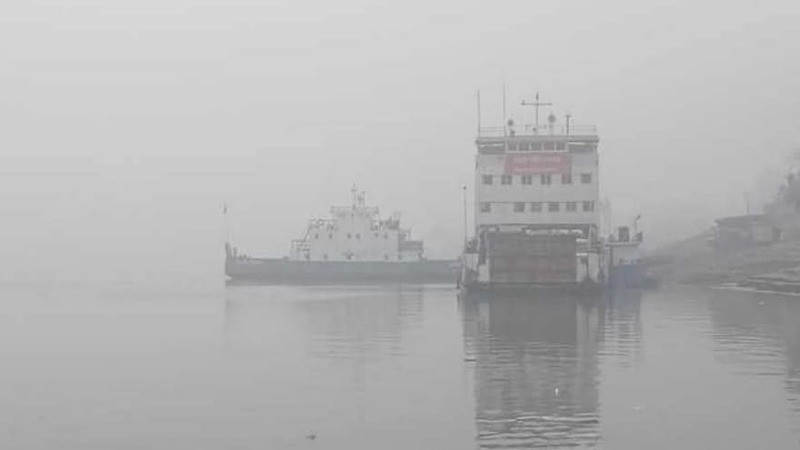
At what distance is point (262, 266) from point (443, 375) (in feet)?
245

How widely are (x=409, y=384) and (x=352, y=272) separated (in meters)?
68.3

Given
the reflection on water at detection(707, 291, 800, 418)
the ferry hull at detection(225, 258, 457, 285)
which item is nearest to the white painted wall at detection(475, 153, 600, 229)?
the reflection on water at detection(707, 291, 800, 418)

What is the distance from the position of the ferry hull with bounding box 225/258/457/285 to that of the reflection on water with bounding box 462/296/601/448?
5085cm

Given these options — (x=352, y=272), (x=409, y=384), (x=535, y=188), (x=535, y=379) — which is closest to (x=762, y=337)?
(x=535, y=379)

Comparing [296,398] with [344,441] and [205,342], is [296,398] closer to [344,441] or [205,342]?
[344,441]

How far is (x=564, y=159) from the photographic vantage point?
164 feet

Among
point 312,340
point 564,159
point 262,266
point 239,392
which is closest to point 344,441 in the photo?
point 239,392

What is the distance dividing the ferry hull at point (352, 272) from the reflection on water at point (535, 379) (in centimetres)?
5085

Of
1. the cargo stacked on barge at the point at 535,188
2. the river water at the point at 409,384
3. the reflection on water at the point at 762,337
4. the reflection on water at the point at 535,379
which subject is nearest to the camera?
the reflection on water at the point at 535,379

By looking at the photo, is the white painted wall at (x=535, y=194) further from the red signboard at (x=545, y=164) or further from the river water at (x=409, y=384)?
the river water at (x=409, y=384)

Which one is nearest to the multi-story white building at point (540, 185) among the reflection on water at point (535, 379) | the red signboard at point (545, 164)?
the red signboard at point (545, 164)

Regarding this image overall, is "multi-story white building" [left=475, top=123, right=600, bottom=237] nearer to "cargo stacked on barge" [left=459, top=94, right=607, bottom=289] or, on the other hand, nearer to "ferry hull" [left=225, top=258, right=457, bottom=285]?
"cargo stacked on barge" [left=459, top=94, right=607, bottom=289]

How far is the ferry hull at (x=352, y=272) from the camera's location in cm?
8438

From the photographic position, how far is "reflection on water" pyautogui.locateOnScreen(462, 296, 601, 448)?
1183 centimetres
